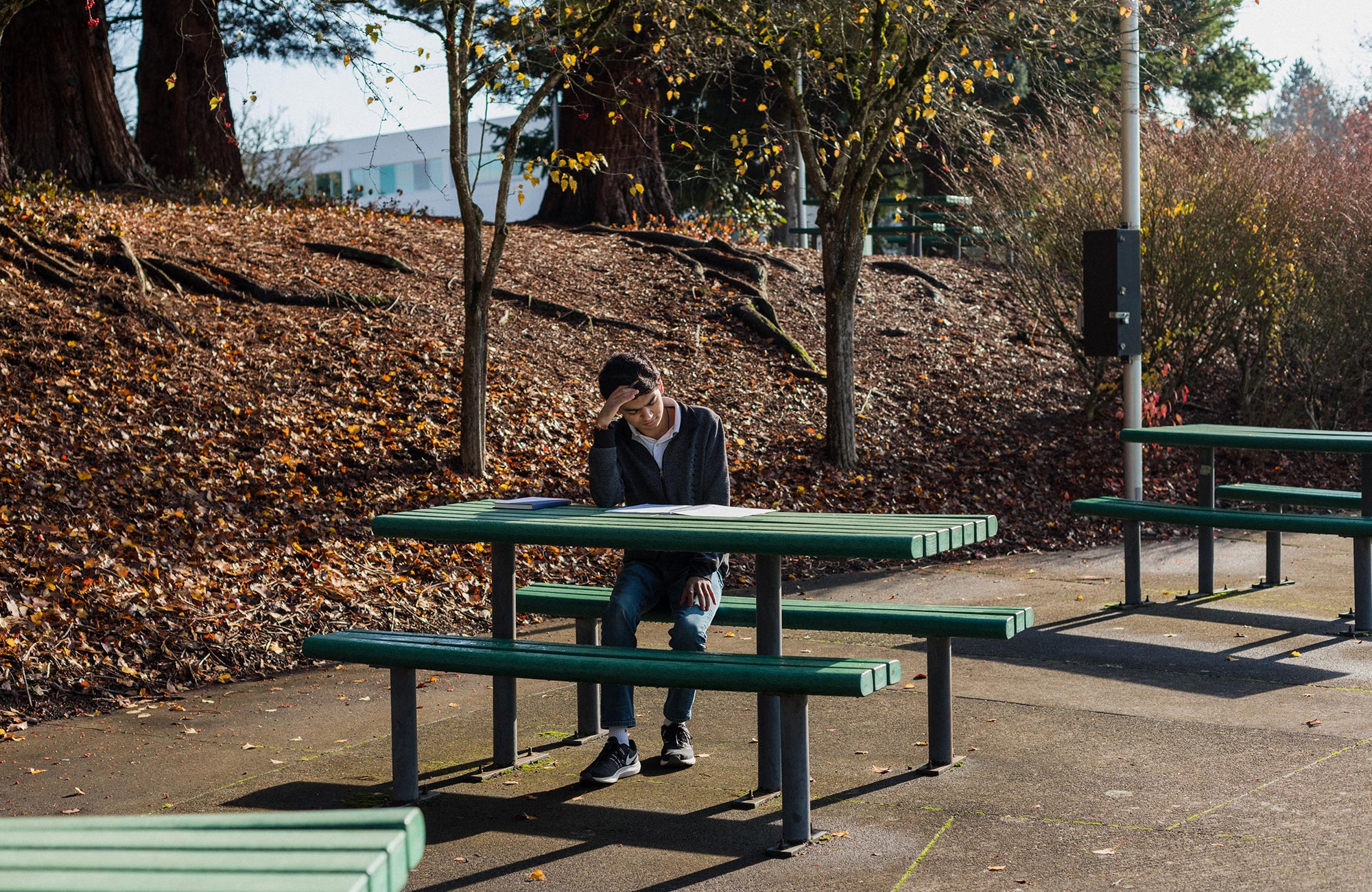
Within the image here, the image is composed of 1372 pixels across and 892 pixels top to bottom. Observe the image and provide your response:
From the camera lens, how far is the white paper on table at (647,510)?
5051 millimetres

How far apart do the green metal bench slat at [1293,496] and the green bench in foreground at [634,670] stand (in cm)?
490

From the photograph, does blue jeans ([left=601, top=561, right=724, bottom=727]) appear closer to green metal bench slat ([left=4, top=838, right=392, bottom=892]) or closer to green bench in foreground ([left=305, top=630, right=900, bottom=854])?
green bench in foreground ([left=305, top=630, right=900, bottom=854])

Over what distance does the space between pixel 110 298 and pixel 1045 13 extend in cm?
790

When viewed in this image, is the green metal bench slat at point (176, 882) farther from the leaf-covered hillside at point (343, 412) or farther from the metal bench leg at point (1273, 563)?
the metal bench leg at point (1273, 563)

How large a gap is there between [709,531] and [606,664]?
0.54 meters

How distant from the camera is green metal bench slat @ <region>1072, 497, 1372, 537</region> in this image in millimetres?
7387

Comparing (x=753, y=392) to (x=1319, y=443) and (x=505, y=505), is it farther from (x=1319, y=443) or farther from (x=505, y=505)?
(x=505, y=505)

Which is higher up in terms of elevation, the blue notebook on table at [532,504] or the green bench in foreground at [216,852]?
the blue notebook on table at [532,504]

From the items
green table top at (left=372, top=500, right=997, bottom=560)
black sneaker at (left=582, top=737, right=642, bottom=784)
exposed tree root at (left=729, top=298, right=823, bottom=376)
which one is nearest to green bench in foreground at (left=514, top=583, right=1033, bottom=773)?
green table top at (left=372, top=500, right=997, bottom=560)

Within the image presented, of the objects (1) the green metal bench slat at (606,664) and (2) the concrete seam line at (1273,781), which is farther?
(2) the concrete seam line at (1273,781)

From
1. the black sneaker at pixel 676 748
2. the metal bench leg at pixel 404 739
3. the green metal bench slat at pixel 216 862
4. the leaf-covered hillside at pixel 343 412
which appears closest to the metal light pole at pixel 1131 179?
the leaf-covered hillside at pixel 343 412

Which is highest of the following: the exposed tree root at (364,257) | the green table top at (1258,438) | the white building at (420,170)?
the white building at (420,170)

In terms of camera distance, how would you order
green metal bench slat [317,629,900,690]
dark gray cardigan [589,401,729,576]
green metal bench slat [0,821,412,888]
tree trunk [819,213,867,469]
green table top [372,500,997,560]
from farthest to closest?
tree trunk [819,213,867,469] → dark gray cardigan [589,401,729,576] → green table top [372,500,997,560] → green metal bench slat [317,629,900,690] → green metal bench slat [0,821,412,888]

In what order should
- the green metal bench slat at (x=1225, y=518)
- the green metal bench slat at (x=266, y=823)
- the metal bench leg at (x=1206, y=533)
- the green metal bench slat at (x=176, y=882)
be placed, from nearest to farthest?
the green metal bench slat at (x=176, y=882) < the green metal bench slat at (x=266, y=823) < the green metal bench slat at (x=1225, y=518) < the metal bench leg at (x=1206, y=533)
